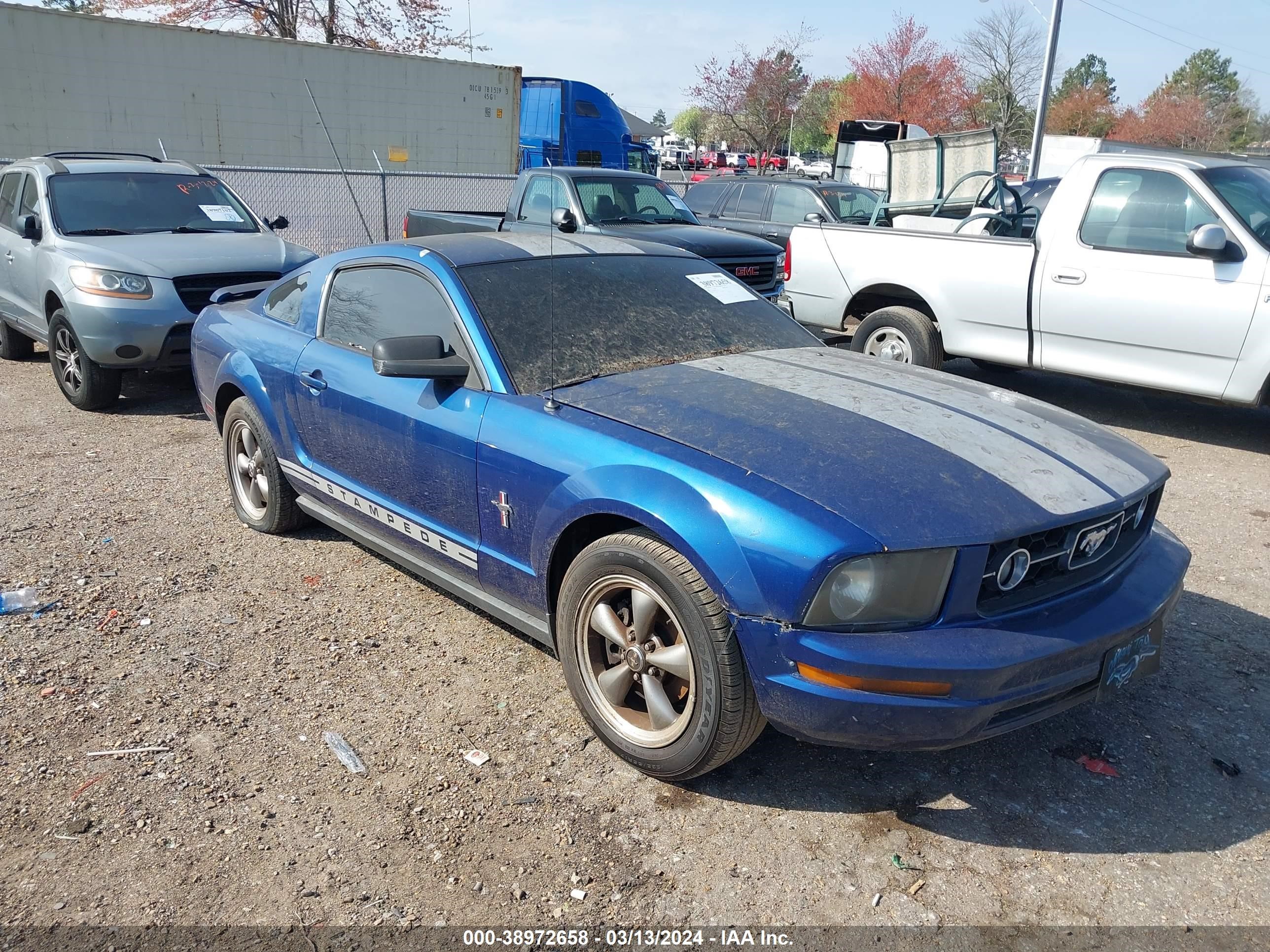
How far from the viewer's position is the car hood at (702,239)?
9.65 meters

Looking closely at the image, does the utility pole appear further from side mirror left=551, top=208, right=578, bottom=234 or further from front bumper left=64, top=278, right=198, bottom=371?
front bumper left=64, top=278, right=198, bottom=371

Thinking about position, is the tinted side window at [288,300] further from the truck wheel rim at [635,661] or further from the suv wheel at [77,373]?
the suv wheel at [77,373]

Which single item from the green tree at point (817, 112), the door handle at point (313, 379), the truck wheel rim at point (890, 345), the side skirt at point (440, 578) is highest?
the green tree at point (817, 112)

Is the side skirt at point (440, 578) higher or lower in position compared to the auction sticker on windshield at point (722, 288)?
lower

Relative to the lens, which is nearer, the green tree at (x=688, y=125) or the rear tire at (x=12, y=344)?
the rear tire at (x=12, y=344)

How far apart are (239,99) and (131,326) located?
11507mm

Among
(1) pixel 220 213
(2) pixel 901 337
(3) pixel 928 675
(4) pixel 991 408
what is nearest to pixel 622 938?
(3) pixel 928 675

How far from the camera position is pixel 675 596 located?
9.14 ft

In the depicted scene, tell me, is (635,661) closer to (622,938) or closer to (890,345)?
(622,938)

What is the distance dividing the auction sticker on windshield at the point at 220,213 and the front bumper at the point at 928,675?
25.1ft

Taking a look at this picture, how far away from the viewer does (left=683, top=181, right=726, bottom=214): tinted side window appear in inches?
537

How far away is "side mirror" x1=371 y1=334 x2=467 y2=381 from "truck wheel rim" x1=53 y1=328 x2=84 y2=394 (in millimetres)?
5174

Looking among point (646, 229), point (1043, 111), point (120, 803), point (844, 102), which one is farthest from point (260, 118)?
point (844, 102)

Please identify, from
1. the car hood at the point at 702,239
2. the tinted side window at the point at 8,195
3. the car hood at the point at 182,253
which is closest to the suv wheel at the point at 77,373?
the car hood at the point at 182,253
